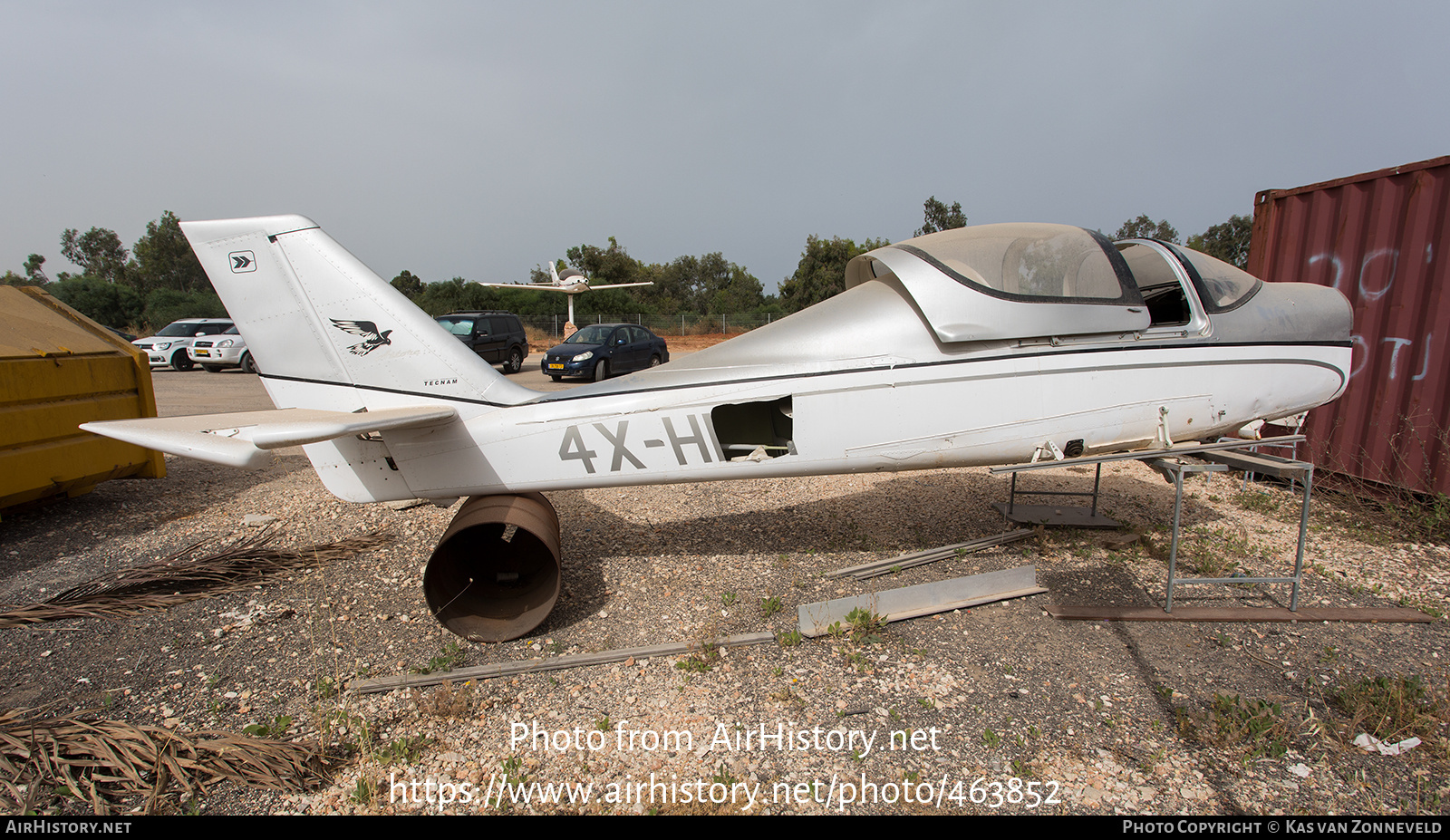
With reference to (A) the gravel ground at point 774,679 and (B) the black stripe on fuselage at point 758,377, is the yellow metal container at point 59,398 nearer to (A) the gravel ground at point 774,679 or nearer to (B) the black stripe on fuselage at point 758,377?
(A) the gravel ground at point 774,679

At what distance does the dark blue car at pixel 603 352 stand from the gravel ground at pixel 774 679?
11.1m

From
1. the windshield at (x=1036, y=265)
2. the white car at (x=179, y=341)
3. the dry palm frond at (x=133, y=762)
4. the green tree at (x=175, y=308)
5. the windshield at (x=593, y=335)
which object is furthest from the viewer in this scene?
the green tree at (x=175, y=308)

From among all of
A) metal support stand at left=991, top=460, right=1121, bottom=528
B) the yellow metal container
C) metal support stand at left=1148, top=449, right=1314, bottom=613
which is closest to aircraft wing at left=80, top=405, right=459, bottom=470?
the yellow metal container

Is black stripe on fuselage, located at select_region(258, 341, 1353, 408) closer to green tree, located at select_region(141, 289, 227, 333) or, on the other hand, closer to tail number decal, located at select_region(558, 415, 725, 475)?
tail number decal, located at select_region(558, 415, 725, 475)

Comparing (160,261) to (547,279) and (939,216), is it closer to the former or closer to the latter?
(547,279)

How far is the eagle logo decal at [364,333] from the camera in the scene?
380 centimetres

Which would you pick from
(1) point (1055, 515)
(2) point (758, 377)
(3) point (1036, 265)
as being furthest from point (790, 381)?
(1) point (1055, 515)

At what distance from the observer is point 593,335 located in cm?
1762

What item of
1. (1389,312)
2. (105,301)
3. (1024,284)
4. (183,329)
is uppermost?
(105,301)

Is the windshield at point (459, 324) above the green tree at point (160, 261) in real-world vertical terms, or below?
below

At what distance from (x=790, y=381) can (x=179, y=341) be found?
75.2 feet

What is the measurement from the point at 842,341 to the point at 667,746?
2503mm

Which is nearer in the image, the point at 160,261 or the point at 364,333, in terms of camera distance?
the point at 364,333

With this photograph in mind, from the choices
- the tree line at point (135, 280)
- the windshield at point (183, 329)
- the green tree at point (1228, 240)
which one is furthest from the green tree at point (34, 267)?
the green tree at point (1228, 240)
